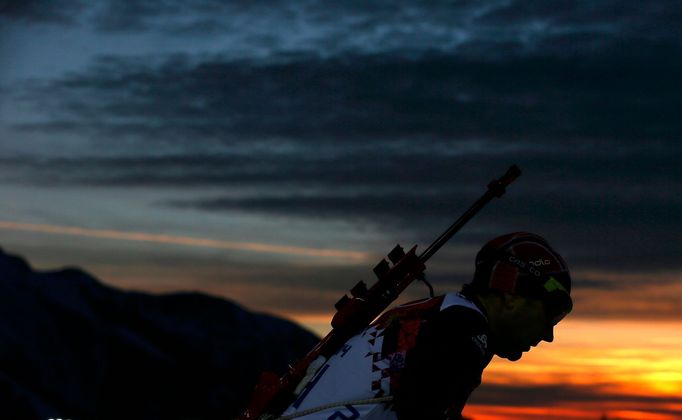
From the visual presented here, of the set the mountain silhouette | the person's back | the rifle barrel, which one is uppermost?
the mountain silhouette

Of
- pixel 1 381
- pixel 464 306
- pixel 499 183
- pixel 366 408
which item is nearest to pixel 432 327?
pixel 464 306

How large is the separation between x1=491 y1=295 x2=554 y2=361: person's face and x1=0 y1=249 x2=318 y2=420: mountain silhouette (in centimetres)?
5999

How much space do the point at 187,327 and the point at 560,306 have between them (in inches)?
2649

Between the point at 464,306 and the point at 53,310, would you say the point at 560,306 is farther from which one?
the point at 53,310

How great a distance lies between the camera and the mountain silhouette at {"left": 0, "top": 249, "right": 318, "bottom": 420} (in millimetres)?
65938

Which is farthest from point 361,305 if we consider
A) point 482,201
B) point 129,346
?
point 129,346

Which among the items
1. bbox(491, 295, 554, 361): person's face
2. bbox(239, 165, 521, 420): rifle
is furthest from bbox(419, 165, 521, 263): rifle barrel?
bbox(491, 295, 554, 361): person's face

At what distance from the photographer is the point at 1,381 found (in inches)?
2440

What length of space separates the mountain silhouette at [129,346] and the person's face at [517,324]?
60.0 m

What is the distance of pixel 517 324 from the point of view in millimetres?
7945

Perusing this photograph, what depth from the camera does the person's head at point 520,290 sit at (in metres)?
7.93

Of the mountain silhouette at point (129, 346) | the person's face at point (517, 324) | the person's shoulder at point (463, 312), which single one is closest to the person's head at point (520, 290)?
the person's face at point (517, 324)

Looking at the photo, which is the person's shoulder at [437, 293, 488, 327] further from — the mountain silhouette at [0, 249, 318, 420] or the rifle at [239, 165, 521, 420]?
the mountain silhouette at [0, 249, 318, 420]

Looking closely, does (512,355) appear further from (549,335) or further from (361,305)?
(361,305)
